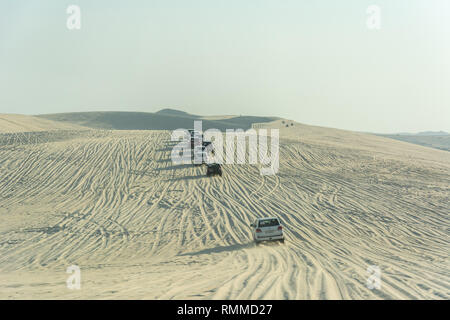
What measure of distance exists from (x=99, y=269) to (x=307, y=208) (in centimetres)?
1369

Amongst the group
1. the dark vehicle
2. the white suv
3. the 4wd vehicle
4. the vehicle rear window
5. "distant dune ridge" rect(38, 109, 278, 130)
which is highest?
"distant dune ridge" rect(38, 109, 278, 130)

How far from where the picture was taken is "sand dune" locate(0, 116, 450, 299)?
1247cm

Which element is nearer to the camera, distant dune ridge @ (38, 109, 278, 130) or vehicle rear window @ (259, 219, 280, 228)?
vehicle rear window @ (259, 219, 280, 228)

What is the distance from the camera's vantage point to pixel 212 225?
2378 centimetres

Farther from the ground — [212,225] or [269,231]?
[269,231]

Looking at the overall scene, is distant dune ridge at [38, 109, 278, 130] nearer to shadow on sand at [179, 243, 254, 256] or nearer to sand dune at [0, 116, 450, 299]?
sand dune at [0, 116, 450, 299]

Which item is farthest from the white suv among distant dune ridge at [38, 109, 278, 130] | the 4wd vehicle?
distant dune ridge at [38, 109, 278, 130]

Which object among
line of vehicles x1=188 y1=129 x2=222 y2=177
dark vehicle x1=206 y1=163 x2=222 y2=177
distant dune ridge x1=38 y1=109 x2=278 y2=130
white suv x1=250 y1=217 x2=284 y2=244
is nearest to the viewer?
white suv x1=250 y1=217 x2=284 y2=244

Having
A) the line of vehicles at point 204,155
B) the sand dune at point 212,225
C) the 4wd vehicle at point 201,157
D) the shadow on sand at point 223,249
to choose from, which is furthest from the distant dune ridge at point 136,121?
the shadow on sand at point 223,249

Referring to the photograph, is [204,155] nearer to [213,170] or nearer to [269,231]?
[213,170]

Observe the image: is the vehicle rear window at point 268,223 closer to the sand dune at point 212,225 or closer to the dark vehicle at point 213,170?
the sand dune at point 212,225

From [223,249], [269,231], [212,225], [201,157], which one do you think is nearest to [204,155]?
[201,157]

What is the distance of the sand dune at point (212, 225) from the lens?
12.5 meters

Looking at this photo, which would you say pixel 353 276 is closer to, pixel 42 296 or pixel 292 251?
pixel 292 251
